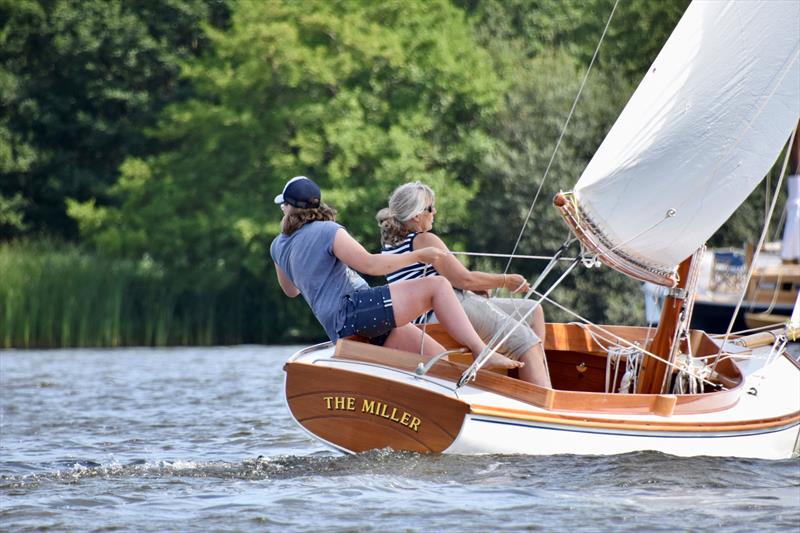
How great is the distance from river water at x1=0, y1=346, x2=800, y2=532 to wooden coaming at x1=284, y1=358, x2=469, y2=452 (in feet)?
0.34

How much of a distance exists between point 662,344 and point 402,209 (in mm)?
1906

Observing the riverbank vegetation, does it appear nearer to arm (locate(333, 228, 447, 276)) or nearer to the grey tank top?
the grey tank top

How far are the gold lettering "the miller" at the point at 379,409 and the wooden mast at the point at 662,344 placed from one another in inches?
69.6

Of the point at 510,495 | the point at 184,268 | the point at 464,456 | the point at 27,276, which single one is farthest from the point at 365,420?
the point at 184,268

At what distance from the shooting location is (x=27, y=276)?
88.4 feet

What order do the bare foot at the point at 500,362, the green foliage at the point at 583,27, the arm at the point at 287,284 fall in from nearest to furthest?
1. the bare foot at the point at 500,362
2. the arm at the point at 287,284
3. the green foliage at the point at 583,27

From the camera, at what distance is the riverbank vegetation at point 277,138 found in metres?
32.0

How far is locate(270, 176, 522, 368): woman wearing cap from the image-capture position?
828 centimetres

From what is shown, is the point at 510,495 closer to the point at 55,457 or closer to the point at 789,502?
the point at 789,502

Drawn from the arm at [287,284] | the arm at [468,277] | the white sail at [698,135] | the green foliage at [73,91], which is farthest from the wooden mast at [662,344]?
the green foliage at [73,91]

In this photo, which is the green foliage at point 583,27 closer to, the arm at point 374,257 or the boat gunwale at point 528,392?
the boat gunwale at point 528,392

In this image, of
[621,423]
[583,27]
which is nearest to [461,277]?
[621,423]

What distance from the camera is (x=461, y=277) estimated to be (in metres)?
8.53

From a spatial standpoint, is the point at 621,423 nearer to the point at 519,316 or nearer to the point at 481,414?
the point at 481,414
